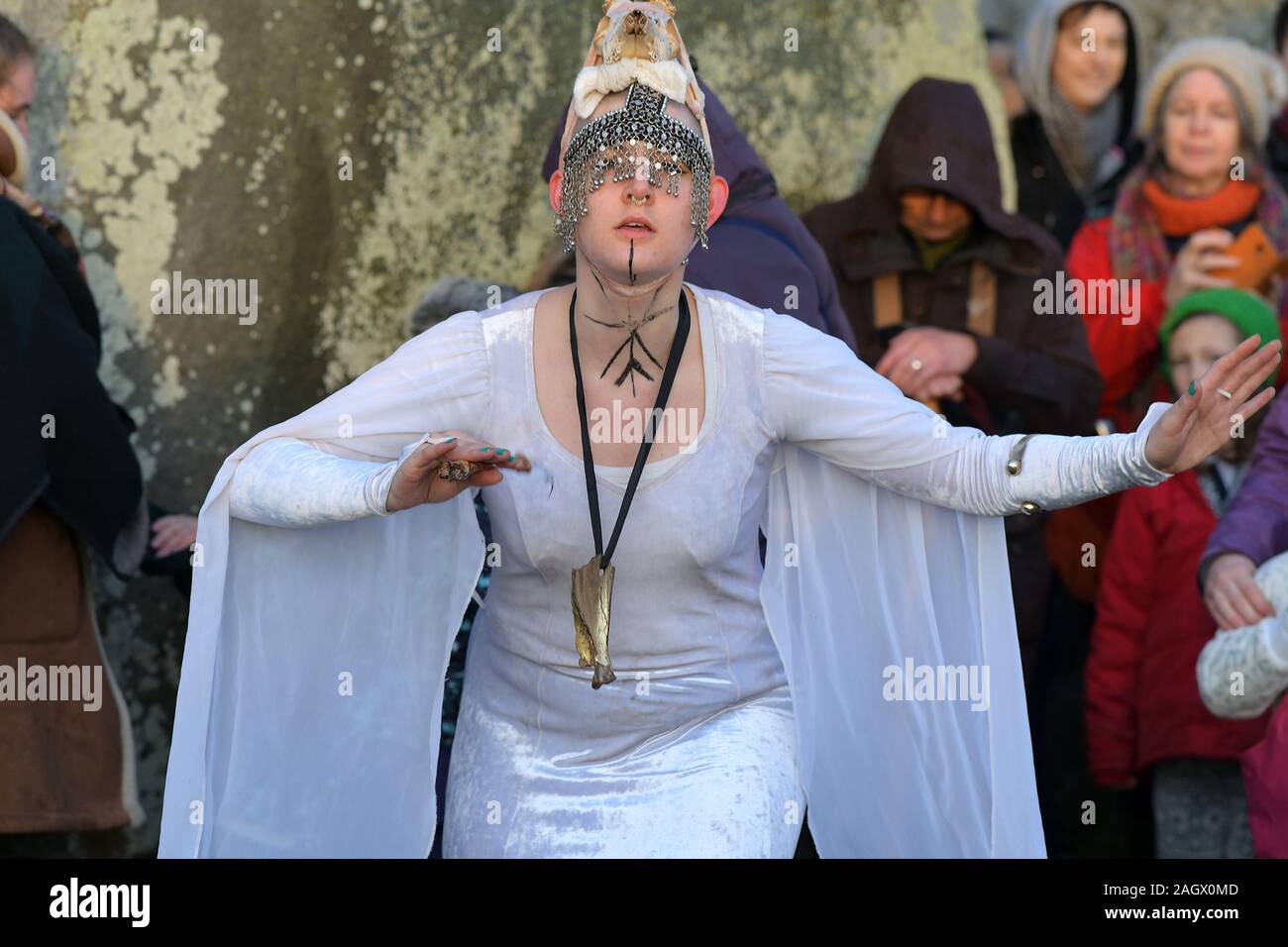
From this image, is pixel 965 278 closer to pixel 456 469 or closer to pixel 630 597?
pixel 630 597

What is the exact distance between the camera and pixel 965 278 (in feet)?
19.0

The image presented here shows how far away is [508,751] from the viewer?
4020 millimetres

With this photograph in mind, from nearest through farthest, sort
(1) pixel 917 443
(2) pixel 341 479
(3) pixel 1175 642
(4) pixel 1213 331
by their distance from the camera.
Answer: (2) pixel 341 479
(1) pixel 917 443
(3) pixel 1175 642
(4) pixel 1213 331

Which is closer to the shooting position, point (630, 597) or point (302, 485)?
point (302, 485)

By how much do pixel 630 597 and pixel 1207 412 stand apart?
3.80ft

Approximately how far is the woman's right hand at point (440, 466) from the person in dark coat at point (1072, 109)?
3.52 m

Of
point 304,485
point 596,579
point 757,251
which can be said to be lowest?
point 596,579

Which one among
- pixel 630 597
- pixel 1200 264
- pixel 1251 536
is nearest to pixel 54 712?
pixel 630 597

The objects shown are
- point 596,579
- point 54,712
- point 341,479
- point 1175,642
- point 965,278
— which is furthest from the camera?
point 965,278

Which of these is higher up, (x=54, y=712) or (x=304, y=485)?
(x=304, y=485)

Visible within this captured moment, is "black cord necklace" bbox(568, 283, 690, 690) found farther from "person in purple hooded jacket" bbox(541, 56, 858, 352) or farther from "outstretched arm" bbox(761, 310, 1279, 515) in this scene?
"person in purple hooded jacket" bbox(541, 56, 858, 352)

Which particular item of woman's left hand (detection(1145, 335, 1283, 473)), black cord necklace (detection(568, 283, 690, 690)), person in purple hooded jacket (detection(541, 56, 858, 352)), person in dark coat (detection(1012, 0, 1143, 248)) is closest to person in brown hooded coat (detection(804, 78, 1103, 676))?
person in purple hooded jacket (detection(541, 56, 858, 352))
